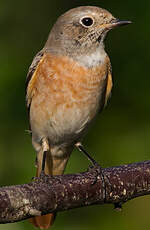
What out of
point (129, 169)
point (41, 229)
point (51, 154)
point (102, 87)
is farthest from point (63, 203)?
point (51, 154)

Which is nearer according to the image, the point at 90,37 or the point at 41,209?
the point at 41,209

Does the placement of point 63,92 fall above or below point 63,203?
above

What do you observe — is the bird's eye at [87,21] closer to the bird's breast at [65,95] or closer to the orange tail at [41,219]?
the bird's breast at [65,95]

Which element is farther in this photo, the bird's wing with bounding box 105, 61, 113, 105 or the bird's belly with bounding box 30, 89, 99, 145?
the bird's wing with bounding box 105, 61, 113, 105

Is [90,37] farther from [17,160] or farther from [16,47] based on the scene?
[17,160]

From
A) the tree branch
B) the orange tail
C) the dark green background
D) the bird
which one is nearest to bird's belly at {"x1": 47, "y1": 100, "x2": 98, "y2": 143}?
the bird

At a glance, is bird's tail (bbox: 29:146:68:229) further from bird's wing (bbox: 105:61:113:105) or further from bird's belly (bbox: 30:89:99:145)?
bird's wing (bbox: 105:61:113:105)

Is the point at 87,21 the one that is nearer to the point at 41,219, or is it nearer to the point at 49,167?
the point at 49,167
